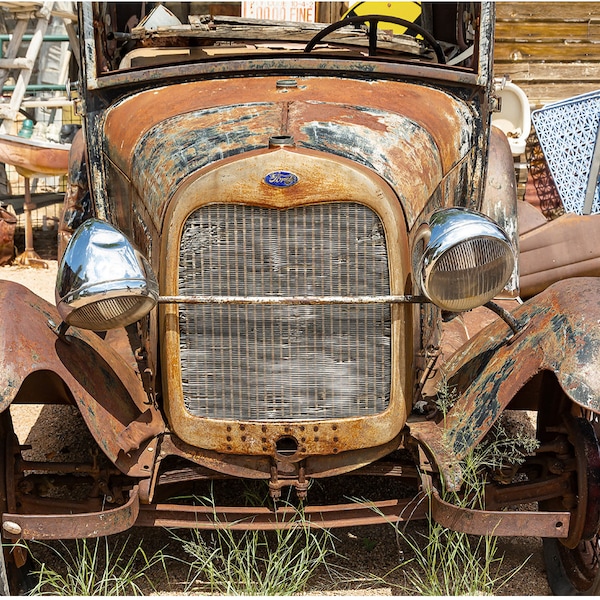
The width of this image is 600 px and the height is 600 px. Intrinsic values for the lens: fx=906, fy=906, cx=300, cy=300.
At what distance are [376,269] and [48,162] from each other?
18.6ft

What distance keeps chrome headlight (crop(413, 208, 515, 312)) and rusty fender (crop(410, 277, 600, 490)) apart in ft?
0.87

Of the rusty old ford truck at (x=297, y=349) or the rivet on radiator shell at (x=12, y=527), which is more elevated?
the rusty old ford truck at (x=297, y=349)

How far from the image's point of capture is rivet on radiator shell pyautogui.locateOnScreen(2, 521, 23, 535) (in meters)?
2.69

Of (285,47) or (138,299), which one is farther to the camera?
(285,47)

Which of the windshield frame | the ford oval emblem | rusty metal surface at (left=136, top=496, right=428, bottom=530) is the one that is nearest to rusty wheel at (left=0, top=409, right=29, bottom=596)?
rusty metal surface at (left=136, top=496, right=428, bottom=530)

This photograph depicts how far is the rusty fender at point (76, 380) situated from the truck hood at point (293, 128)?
1.60ft

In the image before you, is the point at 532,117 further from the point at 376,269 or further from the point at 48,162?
the point at 376,269

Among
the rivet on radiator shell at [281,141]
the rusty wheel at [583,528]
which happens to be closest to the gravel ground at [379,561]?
the rusty wheel at [583,528]

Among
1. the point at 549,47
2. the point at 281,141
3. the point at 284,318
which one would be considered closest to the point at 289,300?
the point at 284,318

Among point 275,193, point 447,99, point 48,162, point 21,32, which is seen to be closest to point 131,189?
point 275,193

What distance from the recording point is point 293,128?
9.96 feet

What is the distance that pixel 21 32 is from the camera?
28.9 feet

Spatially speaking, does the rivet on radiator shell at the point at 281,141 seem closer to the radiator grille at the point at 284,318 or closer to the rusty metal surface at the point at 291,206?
the rusty metal surface at the point at 291,206

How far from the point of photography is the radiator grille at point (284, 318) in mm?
2762
